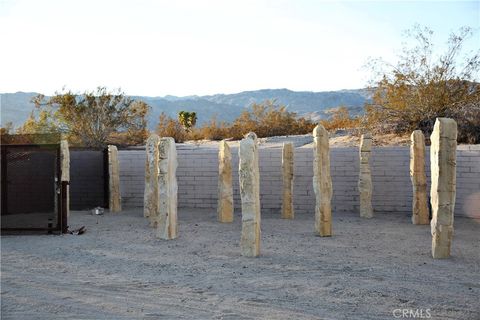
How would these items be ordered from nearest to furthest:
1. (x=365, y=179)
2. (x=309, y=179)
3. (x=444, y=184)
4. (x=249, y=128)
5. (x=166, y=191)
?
(x=444, y=184)
(x=166, y=191)
(x=365, y=179)
(x=309, y=179)
(x=249, y=128)

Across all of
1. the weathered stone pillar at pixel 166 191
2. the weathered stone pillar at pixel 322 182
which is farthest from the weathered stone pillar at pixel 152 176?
the weathered stone pillar at pixel 322 182

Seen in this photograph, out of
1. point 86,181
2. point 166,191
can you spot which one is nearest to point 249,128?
point 86,181

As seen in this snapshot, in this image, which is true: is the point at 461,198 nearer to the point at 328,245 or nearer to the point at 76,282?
the point at 328,245

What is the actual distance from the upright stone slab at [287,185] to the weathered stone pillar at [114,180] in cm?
451

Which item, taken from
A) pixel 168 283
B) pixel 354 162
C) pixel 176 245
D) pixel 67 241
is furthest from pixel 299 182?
pixel 168 283

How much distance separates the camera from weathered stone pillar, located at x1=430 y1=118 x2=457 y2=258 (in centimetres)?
770

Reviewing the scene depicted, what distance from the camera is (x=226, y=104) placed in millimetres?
75812

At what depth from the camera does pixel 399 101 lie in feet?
52.7

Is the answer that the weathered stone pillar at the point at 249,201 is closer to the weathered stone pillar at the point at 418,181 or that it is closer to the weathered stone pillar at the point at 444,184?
the weathered stone pillar at the point at 444,184

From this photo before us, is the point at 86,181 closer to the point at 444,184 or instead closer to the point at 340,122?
the point at 444,184

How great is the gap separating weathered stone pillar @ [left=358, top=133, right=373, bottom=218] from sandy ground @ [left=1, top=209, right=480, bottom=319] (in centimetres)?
130

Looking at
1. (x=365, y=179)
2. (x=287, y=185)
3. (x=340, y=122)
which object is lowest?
(x=287, y=185)

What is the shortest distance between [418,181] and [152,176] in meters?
6.07

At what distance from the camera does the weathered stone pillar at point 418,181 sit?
11094 mm
